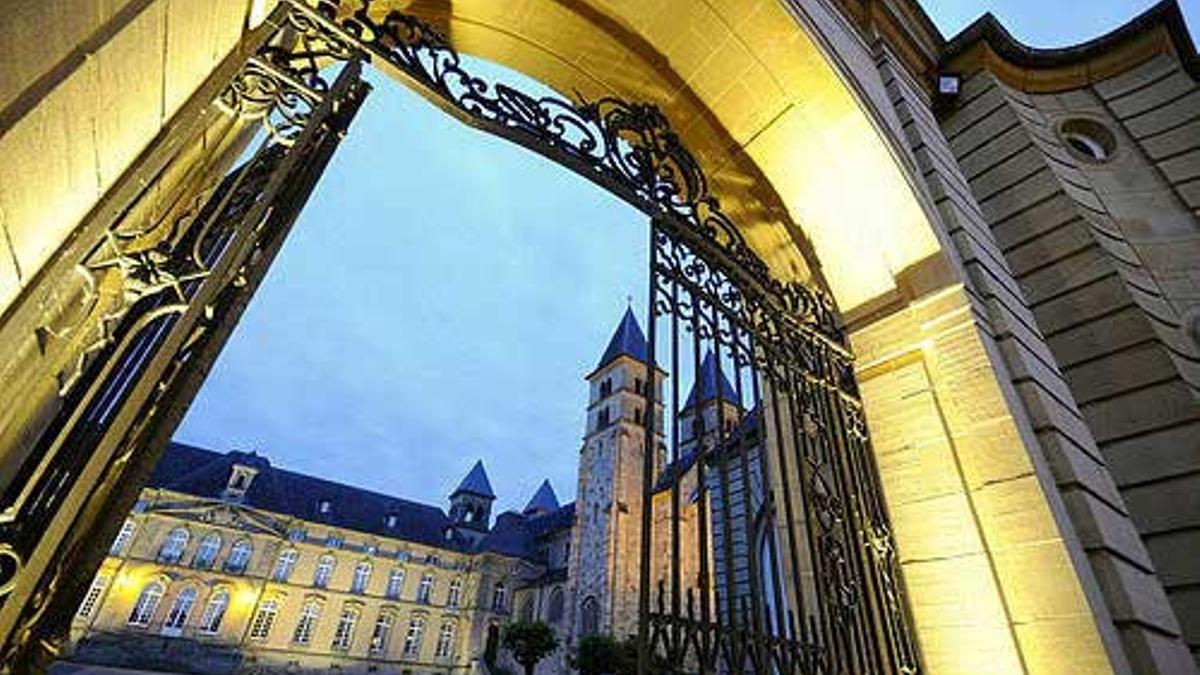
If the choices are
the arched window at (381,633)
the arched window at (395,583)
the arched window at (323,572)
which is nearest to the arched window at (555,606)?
the arched window at (395,583)

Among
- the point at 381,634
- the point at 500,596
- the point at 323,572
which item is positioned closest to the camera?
the point at 323,572

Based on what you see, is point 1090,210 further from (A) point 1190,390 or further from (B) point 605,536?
(B) point 605,536

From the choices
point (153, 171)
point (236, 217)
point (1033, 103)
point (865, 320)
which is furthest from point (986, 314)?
point (153, 171)

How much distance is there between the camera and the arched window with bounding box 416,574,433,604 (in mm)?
39156

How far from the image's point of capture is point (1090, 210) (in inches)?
173

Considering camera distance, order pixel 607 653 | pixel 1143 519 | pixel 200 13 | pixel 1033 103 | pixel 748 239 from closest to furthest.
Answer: pixel 200 13, pixel 1143 519, pixel 748 239, pixel 1033 103, pixel 607 653

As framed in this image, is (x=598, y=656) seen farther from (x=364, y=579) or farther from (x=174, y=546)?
(x=174, y=546)

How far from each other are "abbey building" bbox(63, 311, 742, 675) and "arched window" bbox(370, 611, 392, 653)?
5.0 inches

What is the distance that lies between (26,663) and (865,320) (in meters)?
4.00

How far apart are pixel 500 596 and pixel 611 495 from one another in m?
12.7

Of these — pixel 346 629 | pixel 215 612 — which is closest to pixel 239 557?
pixel 215 612

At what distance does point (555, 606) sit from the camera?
37.7m

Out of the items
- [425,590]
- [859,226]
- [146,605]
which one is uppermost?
[425,590]

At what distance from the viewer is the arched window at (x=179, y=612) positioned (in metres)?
30.4
